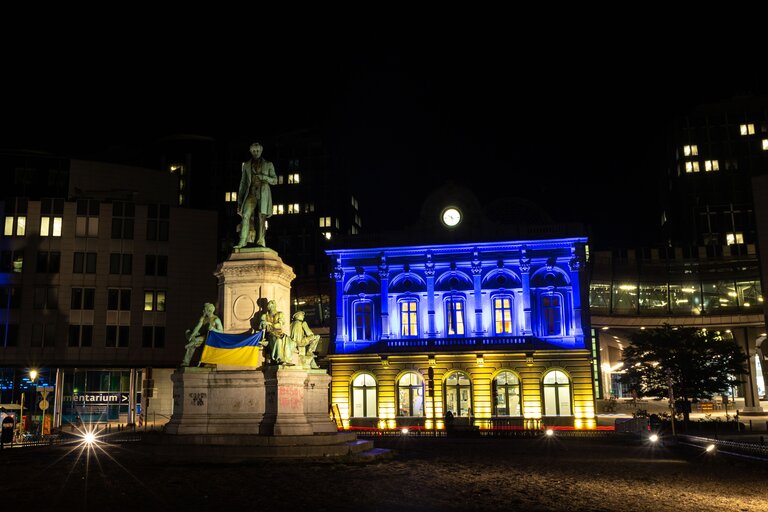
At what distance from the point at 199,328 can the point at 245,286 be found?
83.0 inches

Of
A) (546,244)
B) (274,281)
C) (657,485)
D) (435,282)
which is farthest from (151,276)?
(657,485)

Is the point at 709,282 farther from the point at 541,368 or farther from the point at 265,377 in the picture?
the point at 265,377

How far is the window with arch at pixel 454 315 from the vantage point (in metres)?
53.8

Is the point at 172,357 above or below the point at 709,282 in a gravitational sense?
below

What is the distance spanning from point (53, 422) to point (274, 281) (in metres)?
40.1

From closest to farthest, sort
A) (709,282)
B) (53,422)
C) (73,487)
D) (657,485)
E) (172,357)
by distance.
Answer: (73,487) → (657,485) → (53,422) → (172,357) → (709,282)

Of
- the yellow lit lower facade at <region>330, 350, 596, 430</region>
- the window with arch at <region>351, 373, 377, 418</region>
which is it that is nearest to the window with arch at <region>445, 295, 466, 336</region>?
the yellow lit lower facade at <region>330, 350, 596, 430</region>

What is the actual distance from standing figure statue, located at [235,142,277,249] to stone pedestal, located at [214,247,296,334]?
1.21 metres

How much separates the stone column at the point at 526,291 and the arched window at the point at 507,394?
346 centimetres

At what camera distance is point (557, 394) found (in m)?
51.4

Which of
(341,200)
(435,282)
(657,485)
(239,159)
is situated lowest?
(657,485)

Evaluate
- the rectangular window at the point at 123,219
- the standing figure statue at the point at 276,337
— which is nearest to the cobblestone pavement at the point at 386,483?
the standing figure statue at the point at 276,337

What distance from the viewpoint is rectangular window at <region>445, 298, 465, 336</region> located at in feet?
177

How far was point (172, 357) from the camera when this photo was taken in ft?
196
